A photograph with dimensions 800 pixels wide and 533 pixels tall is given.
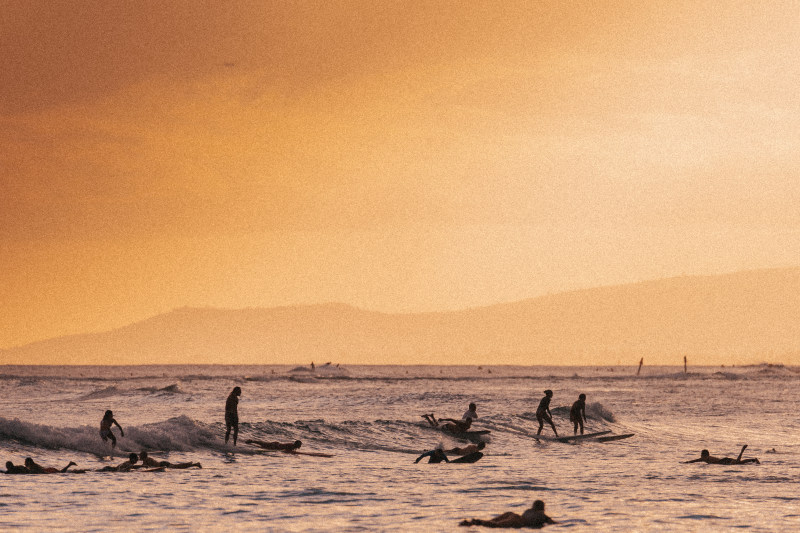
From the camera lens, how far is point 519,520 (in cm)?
1877

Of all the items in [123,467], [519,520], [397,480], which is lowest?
[397,480]

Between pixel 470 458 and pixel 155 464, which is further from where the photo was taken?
pixel 470 458

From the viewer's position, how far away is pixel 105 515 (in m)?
20.0

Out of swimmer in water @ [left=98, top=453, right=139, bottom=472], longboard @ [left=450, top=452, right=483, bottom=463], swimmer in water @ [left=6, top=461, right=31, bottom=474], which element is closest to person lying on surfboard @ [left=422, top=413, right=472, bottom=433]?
longboard @ [left=450, top=452, right=483, bottom=463]

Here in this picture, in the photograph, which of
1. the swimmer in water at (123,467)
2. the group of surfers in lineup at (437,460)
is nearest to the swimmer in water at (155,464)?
the group of surfers in lineup at (437,460)

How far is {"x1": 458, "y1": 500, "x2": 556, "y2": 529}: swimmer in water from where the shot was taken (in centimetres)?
1869

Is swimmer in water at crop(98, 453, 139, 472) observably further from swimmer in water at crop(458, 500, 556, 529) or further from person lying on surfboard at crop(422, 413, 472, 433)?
person lying on surfboard at crop(422, 413, 472, 433)

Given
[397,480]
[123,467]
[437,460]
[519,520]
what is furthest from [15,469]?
[519,520]

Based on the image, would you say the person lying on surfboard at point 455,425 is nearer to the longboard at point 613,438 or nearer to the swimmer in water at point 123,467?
the longboard at point 613,438

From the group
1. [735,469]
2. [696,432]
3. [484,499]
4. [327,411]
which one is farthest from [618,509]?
[327,411]

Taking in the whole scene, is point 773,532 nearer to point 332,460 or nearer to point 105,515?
point 105,515

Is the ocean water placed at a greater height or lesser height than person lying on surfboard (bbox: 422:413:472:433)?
lesser

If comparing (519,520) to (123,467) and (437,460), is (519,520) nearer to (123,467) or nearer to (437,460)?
(437,460)

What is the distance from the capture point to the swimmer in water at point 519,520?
61.3ft
